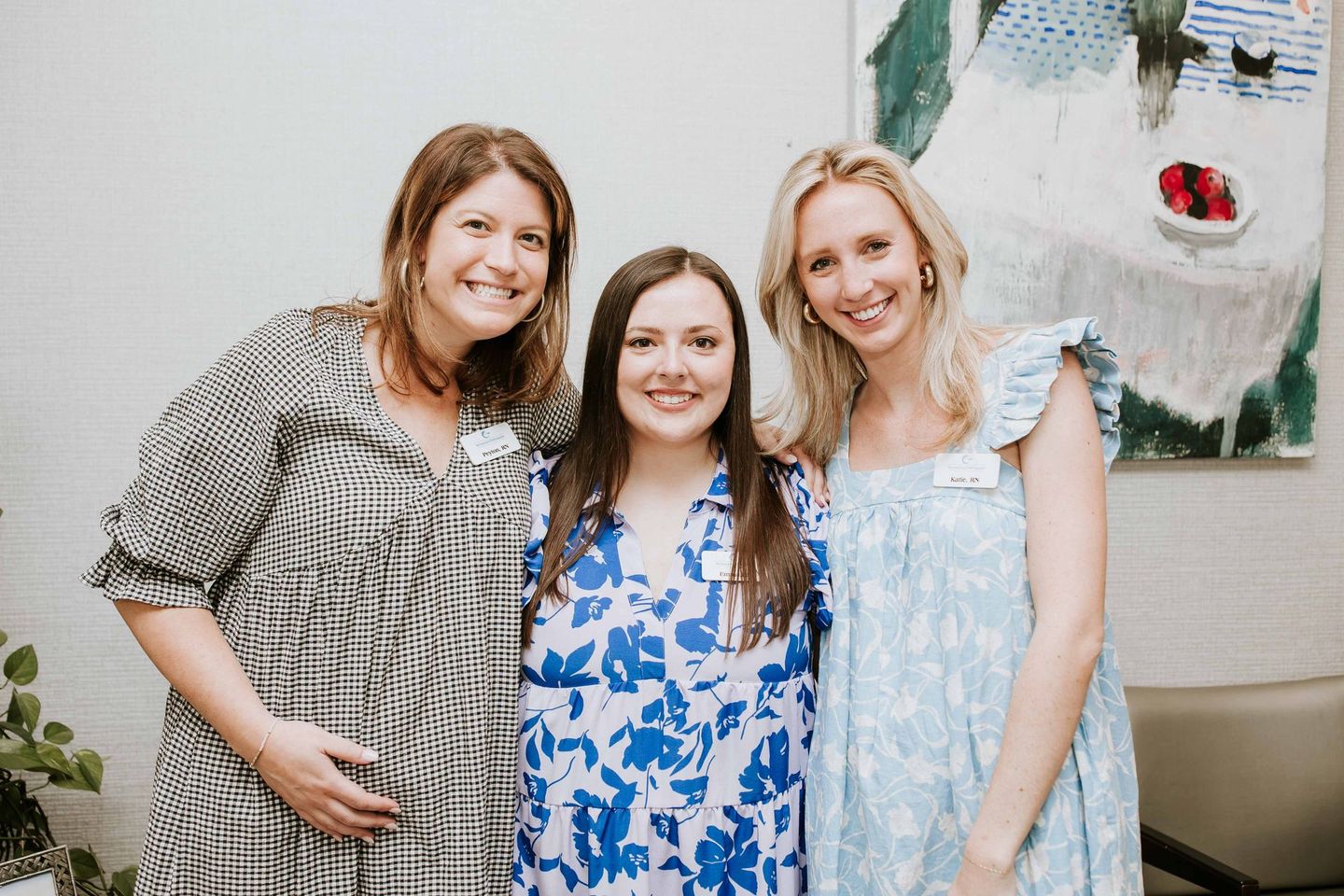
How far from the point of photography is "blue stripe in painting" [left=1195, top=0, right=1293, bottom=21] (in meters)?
2.45

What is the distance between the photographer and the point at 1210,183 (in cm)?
248

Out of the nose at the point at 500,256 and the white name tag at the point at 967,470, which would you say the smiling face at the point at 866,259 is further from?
the nose at the point at 500,256

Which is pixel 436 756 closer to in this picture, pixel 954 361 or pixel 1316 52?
pixel 954 361

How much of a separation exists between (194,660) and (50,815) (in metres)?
1.26

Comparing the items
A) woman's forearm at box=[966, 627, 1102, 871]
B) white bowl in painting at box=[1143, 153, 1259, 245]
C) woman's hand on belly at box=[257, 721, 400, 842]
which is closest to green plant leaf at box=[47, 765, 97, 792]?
woman's hand on belly at box=[257, 721, 400, 842]

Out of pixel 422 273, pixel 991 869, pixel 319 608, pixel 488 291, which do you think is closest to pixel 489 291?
pixel 488 291

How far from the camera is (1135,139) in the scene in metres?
2.43

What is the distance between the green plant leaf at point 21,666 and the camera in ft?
5.27

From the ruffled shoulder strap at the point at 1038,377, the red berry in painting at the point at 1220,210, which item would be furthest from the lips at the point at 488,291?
the red berry in painting at the point at 1220,210

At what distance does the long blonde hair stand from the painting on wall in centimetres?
77

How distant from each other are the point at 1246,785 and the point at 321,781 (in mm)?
2260

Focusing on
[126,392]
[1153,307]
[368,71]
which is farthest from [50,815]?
[1153,307]

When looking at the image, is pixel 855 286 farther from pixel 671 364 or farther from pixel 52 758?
pixel 52 758

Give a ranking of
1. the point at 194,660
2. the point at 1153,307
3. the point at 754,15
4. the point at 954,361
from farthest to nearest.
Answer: the point at 1153,307, the point at 754,15, the point at 954,361, the point at 194,660
